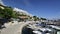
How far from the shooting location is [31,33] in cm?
1766

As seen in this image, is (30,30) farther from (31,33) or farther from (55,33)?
(55,33)

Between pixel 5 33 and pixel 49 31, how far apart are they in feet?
28.2

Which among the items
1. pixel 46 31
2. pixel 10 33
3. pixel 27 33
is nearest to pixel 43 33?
pixel 46 31

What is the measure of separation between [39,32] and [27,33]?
1384mm

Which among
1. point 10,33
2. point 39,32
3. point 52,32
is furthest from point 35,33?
point 10,33

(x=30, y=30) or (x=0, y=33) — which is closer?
(x=30, y=30)

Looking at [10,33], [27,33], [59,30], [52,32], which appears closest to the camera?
[59,30]

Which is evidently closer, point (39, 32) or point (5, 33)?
point (39, 32)

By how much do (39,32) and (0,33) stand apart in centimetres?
805

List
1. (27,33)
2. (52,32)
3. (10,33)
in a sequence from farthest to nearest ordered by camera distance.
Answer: (10,33)
(27,33)
(52,32)

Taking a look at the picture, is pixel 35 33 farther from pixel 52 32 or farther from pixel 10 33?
pixel 10 33

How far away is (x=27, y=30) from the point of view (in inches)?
735

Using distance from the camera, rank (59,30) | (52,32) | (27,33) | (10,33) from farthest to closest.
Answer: (10,33) < (27,33) < (52,32) < (59,30)

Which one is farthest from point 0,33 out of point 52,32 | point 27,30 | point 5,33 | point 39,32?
point 52,32
